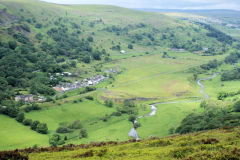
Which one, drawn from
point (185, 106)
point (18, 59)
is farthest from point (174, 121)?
point (18, 59)

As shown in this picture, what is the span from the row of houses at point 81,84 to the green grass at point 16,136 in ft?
158

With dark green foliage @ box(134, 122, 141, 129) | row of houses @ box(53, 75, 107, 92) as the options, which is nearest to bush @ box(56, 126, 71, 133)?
dark green foliage @ box(134, 122, 141, 129)

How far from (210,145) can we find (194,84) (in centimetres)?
13670

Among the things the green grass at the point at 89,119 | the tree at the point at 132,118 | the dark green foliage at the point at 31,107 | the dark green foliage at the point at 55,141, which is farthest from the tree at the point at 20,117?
the tree at the point at 132,118

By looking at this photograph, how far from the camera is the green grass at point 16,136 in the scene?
2977 inches

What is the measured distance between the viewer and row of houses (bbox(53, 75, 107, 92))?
14238cm

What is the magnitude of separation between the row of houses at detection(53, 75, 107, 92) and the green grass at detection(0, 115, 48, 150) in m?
48.1

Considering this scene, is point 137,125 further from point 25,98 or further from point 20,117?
point 25,98

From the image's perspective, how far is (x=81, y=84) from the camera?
6093 inches

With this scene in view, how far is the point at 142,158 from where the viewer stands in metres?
34.3

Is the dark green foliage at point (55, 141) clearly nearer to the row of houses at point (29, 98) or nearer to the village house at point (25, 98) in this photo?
the row of houses at point (29, 98)

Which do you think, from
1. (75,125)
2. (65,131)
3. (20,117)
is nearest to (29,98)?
(20,117)

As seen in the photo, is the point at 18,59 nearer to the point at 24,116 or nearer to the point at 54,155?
the point at 24,116

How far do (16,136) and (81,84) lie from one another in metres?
75.6
